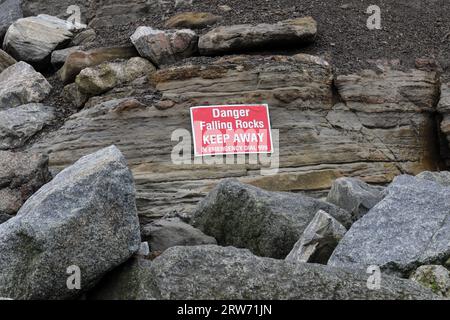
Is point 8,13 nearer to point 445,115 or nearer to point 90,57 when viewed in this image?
point 90,57

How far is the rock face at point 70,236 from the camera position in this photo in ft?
22.2

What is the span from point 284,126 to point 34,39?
16.3 ft

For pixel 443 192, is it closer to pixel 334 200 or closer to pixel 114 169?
pixel 334 200

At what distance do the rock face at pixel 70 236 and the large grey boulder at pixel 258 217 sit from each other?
1.93 metres

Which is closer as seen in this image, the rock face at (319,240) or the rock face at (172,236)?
the rock face at (319,240)

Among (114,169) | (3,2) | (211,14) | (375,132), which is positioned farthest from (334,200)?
(3,2)

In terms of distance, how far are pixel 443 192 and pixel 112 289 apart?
350 cm

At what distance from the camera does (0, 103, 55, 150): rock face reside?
40.0 ft

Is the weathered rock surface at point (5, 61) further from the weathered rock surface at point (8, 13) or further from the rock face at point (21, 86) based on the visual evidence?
the weathered rock surface at point (8, 13)

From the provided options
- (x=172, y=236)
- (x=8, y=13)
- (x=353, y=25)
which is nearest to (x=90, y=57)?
(x=8, y=13)

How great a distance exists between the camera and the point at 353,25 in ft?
44.5

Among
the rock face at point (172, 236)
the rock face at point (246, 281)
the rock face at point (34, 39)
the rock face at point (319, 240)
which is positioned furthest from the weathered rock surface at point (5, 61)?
the rock face at point (246, 281)

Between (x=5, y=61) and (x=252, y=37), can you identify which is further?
(x=5, y=61)

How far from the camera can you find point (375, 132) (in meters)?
12.0
